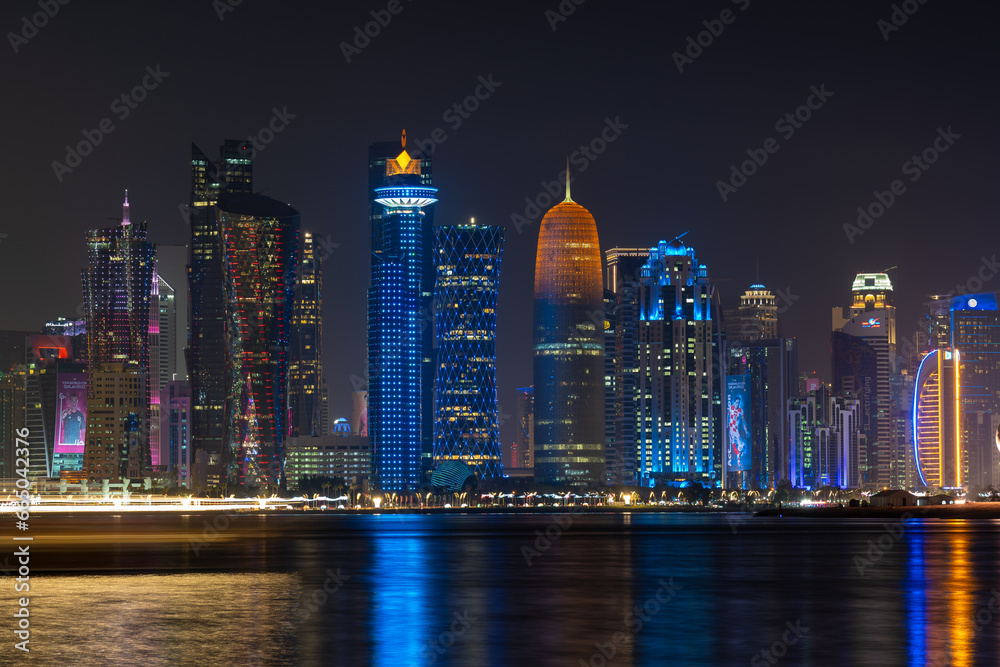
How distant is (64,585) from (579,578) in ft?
97.2

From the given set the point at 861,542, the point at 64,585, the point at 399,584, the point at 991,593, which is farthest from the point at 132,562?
the point at 861,542

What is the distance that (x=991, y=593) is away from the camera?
63500 millimetres

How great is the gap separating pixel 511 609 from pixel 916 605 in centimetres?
1874

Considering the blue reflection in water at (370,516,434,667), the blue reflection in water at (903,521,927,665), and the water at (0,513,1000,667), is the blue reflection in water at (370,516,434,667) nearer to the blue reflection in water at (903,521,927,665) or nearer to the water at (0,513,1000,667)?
the water at (0,513,1000,667)

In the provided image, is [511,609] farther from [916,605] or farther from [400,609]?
[916,605]

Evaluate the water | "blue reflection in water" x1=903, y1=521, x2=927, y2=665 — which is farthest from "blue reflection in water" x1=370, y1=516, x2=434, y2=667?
"blue reflection in water" x1=903, y1=521, x2=927, y2=665

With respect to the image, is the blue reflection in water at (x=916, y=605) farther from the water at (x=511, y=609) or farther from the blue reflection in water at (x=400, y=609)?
the blue reflection in water at (x=400, y=609)

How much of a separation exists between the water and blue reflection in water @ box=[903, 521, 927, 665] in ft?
0.38

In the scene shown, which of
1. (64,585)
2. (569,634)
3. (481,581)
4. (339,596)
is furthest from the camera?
(481,581)

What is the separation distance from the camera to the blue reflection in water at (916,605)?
42781 millimetres

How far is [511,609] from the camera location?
56.8 meters

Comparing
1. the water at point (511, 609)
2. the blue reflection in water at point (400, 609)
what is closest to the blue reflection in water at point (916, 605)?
the water at point (511, 609)

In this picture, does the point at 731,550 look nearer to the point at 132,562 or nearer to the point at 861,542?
the point at 861,542

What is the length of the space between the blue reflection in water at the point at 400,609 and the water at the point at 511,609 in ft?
0.44
